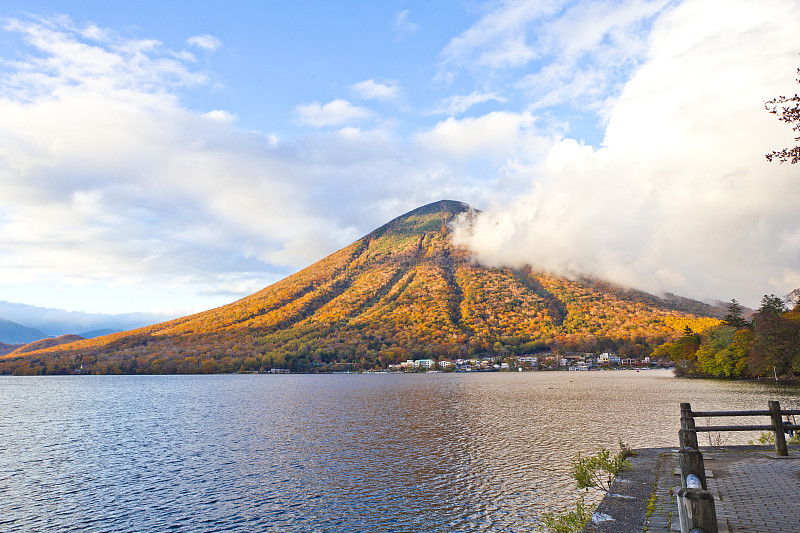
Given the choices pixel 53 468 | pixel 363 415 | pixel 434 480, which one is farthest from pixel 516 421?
pixel 53 468

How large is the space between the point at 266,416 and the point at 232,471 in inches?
1132

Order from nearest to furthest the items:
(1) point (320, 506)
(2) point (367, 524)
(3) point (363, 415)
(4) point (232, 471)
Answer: (2) point (367, 524)
(1) point (320, 506)
(4) point (232, 471)
(3) point (363, 415)

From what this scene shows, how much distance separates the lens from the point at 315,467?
2811 centimetres

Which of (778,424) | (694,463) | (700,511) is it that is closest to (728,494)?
(778,424)

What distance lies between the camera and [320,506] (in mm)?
20812

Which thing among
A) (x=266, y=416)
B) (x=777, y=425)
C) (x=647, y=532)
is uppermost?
(x=777, y=425)

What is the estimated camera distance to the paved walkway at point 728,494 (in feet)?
33.4

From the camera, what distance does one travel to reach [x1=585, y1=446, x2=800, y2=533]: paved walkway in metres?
10.2

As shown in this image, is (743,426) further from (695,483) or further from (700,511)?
(700,511)

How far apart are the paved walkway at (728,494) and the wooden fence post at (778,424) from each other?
1.02 ft

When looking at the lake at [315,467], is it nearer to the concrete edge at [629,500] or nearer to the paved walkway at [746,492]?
the concrete edge at [629,500]

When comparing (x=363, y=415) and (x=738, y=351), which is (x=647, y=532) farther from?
(x=738, y=351)

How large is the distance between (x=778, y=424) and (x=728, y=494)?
17.3ft

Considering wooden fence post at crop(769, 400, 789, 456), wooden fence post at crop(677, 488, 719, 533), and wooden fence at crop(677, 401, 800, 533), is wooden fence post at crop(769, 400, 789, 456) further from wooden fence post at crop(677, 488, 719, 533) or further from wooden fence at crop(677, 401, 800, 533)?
wooden fence post at crop(677, 488, 719, 533)
